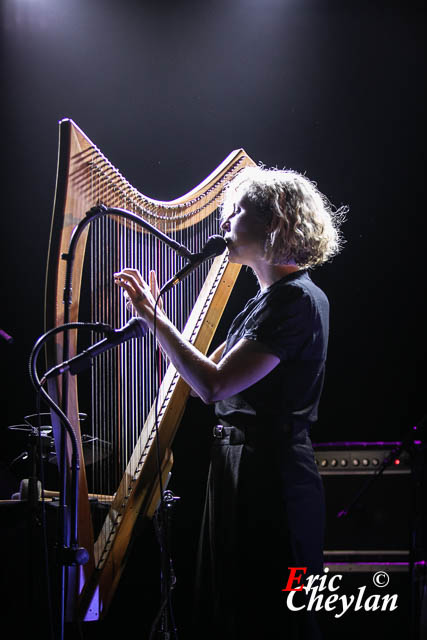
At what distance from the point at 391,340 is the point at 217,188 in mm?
1497

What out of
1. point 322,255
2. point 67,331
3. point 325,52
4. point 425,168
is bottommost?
point 67,331

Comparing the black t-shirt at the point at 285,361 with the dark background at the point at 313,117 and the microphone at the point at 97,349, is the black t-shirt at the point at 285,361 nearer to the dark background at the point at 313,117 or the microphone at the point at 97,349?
the microphone at the point at 97,349

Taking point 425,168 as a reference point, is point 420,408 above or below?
below

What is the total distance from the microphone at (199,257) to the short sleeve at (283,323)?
9.1 inches

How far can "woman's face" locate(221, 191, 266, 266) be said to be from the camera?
5.93 feet

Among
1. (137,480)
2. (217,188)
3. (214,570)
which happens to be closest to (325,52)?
(217,188)

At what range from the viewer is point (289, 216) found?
1808 mm

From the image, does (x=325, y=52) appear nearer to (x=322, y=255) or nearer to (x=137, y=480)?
(x=322, y=255)

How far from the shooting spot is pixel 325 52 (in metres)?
3.25

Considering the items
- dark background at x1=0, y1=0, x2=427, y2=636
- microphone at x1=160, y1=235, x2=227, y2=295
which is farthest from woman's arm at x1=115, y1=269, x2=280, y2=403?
dark background at x1=0, y1=0, x2=427, y2=636

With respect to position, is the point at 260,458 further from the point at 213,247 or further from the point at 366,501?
the point at 366,501

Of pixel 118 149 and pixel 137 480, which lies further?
pixel 118 149

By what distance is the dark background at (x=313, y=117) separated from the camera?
10.5 ft

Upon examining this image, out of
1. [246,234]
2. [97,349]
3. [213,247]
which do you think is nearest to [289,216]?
[246,234]
